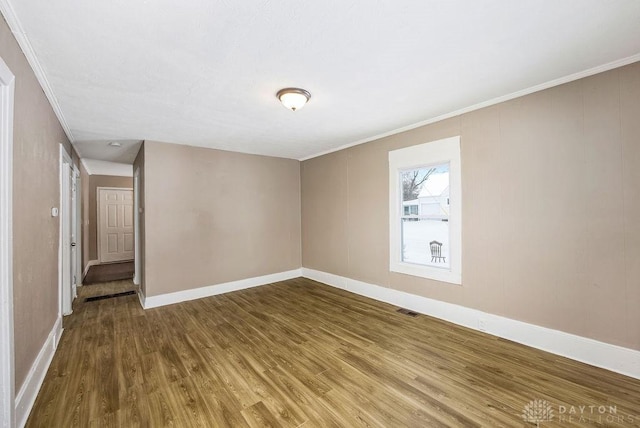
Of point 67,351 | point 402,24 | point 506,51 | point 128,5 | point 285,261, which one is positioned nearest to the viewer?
point 128,5

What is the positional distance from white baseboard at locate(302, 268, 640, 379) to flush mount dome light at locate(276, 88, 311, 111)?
9.57 feet

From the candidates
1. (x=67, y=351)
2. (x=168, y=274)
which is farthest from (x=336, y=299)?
(x=67, y=351)

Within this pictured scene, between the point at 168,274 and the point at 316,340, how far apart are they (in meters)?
2.71

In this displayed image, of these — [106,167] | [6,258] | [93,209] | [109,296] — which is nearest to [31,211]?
[6,258]

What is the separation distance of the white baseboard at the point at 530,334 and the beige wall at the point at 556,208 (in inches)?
2.7

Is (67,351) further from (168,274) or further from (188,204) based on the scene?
(188,204)

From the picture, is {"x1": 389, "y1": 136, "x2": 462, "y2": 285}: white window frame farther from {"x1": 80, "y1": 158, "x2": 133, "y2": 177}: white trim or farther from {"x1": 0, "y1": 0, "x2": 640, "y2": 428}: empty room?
{"x1": 80, "y1": 158, "x2": 133, "y2": 177}: white trim

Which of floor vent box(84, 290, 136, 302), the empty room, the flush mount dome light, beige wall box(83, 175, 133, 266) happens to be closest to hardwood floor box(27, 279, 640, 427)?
the empty room

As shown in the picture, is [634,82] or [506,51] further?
[634,82]

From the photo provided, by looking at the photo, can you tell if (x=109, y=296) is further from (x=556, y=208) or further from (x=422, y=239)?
(x=556, y=208)

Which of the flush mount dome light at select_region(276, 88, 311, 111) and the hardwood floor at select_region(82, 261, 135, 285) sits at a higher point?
the flush mount dome light at select_region(276, 88, 311, 111)

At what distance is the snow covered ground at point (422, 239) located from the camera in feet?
11.6

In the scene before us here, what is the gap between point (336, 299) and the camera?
14.1 ft

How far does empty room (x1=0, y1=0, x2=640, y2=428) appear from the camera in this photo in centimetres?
173
